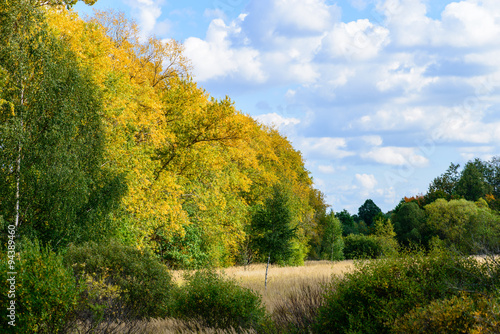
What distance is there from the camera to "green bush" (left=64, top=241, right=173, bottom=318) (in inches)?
439

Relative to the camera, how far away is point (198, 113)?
23984mm

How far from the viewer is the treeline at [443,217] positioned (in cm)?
5584

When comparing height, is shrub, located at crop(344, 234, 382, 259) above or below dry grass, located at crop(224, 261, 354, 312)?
above

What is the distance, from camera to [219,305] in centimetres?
1098

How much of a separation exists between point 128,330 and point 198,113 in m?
15.1

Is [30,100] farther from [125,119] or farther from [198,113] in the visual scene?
[198,113]

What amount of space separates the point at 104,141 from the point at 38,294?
9847mm

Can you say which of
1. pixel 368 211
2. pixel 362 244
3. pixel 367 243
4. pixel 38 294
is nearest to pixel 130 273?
pixel 38 294

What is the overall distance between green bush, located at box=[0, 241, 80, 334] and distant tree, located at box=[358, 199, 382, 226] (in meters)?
107

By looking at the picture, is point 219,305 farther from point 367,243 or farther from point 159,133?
point 367,243

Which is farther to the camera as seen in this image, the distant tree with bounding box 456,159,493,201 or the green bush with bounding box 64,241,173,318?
the distant tree with bounding box 456,159,493,201

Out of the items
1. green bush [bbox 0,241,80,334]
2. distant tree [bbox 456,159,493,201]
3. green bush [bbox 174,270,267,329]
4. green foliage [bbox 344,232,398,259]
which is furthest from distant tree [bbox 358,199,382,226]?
green bush [bbox 0,241,80,334]

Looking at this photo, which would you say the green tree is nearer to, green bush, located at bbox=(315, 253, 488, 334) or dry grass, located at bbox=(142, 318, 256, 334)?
dry grass, located at bbox=(142, 318, 256, 334)

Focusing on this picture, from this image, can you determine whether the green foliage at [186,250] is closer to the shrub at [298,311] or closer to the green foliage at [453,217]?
the shrub at [298,311]
